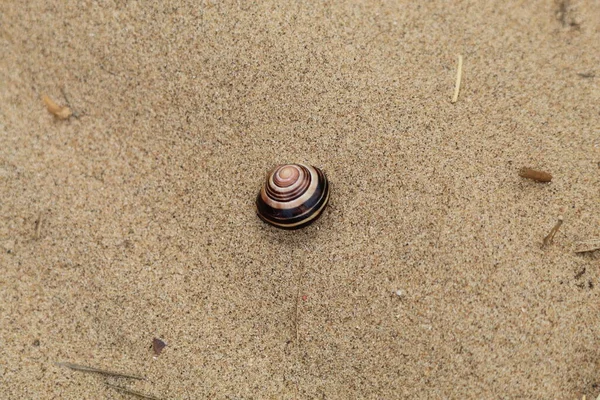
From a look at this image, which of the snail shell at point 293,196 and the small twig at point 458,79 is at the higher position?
the small twig at point 458,79

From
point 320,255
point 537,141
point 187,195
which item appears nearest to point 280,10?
point 187,195

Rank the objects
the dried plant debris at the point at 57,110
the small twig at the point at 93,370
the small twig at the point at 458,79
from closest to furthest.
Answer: the small twig at the point at 93,370 → the small twig at the point at 458,79 → the dried plant debris at the point at 57,110

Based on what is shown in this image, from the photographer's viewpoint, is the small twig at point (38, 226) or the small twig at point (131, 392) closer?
the small twig at point (131, 392)

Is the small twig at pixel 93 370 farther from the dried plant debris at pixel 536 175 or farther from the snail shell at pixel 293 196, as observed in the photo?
the dried plant debris at pixel 536 175

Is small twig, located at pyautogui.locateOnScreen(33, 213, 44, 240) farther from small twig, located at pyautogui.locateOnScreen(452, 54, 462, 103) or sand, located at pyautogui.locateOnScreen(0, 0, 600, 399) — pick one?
small twig, located at pyautogui.locateOnScreen(452, 54, 462, 103)

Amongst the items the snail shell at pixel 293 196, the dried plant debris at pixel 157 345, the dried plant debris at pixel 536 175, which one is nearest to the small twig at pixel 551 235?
the dried plant debris at pixel 536 175

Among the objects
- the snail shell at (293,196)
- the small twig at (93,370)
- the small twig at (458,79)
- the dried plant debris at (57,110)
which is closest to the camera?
the snail shell at (293,196)

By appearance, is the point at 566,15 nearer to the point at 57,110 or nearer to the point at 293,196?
the point at 293,196

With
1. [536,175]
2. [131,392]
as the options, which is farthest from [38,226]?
[536,175]
